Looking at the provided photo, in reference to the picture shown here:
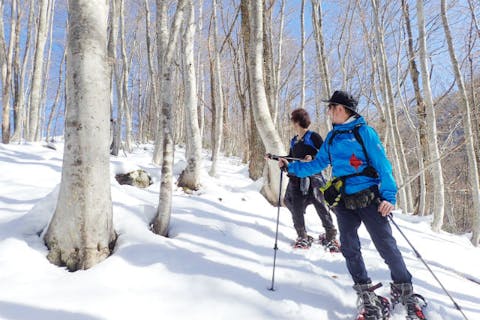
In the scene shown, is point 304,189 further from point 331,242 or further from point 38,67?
point 38,67

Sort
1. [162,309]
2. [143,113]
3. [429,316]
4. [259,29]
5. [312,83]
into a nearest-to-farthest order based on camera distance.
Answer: [162,309] < [429,316] < [259,29] < [312,83] < [143,113]

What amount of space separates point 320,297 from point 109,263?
6.30 ft

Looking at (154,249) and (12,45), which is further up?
(12,45)

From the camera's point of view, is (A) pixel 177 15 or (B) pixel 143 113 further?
(B) pixel 143 113

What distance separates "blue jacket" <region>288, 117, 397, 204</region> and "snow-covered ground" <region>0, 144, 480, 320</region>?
42.0 inches

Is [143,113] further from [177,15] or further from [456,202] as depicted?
[456,202]

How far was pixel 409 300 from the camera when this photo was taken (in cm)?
234

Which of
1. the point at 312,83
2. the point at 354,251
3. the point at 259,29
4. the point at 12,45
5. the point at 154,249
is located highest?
the point at 312,83

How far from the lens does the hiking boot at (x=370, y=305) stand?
7.42 feet

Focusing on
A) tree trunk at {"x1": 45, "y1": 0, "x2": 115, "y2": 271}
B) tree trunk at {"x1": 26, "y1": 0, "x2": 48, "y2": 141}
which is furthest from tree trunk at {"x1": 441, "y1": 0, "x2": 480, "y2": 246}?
tree trunk at {"x1": 26, "y1": 0, "x2": 48, "y2": 141}

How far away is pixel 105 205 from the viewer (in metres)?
2.79

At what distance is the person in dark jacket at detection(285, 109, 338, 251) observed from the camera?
11.6 ft

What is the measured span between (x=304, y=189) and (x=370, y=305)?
149 centimetres

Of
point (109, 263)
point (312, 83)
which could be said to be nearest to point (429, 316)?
point (109, 263)
